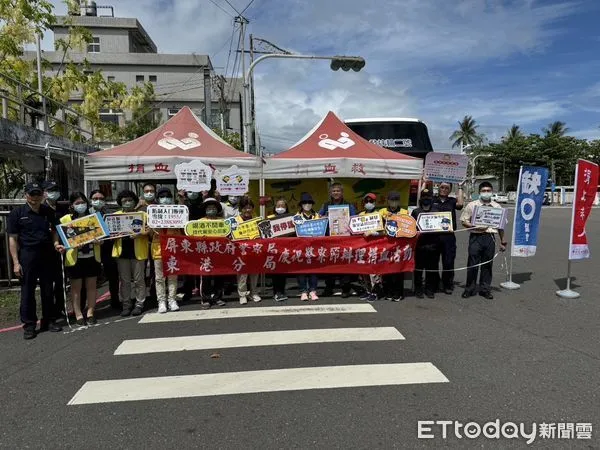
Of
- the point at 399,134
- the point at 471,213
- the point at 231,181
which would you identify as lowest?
the point at 471,213

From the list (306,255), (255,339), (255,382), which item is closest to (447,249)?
(306,255)

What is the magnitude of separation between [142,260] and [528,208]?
22.7ft

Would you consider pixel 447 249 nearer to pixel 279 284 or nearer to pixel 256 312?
pixel 279 284

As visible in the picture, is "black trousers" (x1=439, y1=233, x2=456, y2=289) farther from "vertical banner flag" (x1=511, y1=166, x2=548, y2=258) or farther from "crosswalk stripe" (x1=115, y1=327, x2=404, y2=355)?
"crosswalk stripe" (x1=115, y1=327, x2=404, y2=355)

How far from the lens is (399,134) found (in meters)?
12.0

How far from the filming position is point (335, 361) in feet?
15.6

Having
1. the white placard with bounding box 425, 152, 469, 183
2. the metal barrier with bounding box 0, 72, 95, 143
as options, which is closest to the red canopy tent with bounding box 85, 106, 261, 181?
the white placard with bounding box 425, 152, 469, 183

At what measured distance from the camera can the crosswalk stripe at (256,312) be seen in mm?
6547

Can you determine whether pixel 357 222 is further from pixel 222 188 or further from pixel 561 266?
pixel 561 266

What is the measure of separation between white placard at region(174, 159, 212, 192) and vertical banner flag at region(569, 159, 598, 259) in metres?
6.40

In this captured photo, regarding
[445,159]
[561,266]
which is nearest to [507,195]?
[561,266]

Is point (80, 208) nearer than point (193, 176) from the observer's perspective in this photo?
Yes

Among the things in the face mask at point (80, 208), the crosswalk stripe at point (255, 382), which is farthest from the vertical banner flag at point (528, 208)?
the face mask at point (80, 208)

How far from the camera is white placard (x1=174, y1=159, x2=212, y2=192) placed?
304 inches
